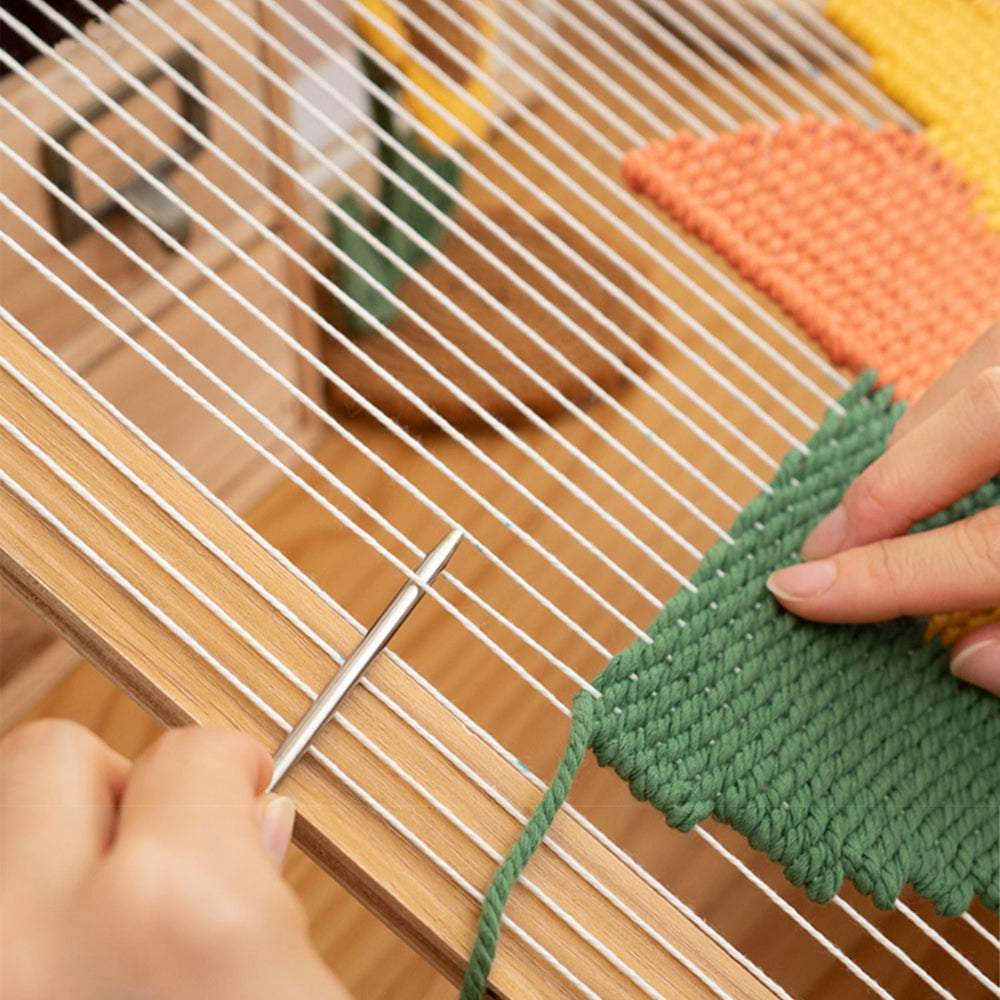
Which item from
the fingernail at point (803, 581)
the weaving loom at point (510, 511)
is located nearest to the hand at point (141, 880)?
the weaving loom at point (510, 511)

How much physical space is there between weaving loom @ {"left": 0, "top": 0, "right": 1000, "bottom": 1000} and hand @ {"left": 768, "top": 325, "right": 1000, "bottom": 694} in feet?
0.06

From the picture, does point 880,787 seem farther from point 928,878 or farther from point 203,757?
point 203,757

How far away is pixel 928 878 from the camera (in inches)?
19.3

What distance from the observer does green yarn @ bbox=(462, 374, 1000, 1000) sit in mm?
469

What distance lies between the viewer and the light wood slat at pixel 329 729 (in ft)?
1.41

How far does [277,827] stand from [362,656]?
0.30ft

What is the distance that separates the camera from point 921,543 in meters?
0.52

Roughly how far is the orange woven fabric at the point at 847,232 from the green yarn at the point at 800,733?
0.11 metres

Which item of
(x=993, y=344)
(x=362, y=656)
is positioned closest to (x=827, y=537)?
(x=993, y=344)

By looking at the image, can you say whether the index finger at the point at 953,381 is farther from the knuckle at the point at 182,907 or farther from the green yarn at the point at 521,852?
the knuckle at the point at 182,907

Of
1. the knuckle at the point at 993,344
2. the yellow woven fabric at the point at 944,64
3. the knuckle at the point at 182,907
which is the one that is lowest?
the knuckle at the point at 182,907

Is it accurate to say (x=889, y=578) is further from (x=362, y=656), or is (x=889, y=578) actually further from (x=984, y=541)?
(x=362, y=656)

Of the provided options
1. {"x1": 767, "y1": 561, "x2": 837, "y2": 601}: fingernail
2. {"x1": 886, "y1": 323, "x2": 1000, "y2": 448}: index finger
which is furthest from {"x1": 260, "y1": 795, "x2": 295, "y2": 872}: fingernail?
{"x1": 886, "y1": 323, "x2": 1000, "y2": 448}: index finger

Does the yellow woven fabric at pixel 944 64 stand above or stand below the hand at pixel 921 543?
above
